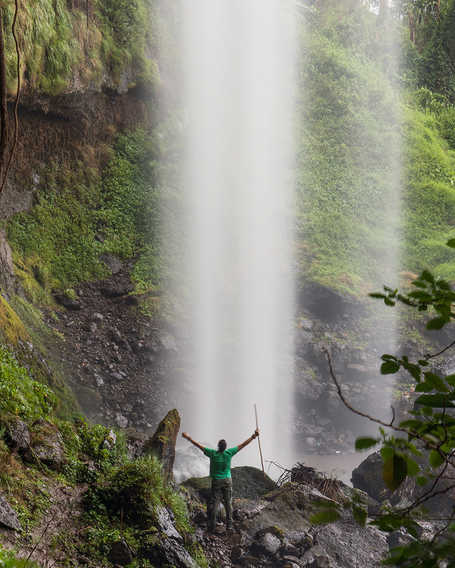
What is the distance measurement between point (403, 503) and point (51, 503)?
6.01 metres

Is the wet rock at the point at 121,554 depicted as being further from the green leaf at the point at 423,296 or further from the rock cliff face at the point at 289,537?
the green leaf at the point at 423,296

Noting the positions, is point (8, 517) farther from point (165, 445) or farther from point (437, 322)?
point (437, 322)

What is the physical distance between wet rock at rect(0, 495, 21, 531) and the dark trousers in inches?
110

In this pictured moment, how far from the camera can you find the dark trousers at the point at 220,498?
6.09 m

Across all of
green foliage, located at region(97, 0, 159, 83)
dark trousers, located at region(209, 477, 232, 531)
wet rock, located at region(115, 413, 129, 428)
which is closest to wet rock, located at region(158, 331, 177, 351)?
wet rock, located at region(115, 413, 129, 428)

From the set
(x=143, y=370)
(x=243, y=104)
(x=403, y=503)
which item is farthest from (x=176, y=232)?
(x=403, y=503)

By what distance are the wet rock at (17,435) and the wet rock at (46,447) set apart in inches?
2.9

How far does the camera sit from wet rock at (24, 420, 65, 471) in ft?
15.7

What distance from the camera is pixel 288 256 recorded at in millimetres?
14984

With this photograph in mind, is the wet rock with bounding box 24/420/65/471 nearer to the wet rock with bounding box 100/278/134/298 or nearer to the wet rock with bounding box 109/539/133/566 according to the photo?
the wet rock with bounding box 109/539/133/566

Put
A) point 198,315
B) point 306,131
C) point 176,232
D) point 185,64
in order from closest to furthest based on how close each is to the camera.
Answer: point 198,315 → point 176,232 → point 185,64 → point 306,131

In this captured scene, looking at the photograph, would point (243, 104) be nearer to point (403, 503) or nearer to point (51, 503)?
point (403, 503)

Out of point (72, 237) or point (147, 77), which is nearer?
point (72, 237)

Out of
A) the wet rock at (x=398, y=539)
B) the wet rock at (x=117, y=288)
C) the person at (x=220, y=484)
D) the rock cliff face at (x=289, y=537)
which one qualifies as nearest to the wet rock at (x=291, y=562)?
the rock cliff face at (x=289, y=537)
